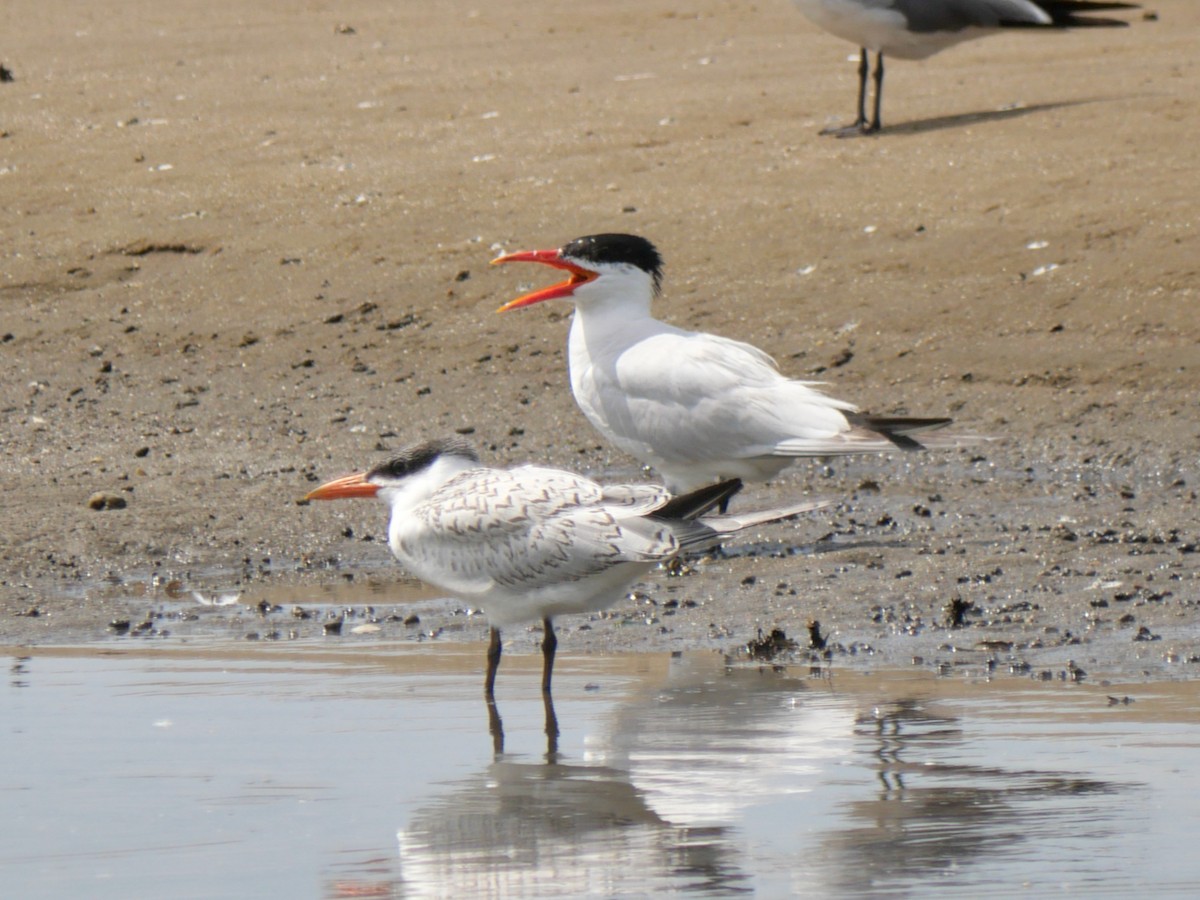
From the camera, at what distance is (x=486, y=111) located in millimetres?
14055

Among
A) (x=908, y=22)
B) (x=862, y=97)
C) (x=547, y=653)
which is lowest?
(x=547, y=653)

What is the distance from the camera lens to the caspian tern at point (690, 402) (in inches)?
308

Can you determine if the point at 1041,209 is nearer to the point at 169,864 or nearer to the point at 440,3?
the point at 169,864

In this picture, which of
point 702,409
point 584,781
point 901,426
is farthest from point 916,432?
point 584,781

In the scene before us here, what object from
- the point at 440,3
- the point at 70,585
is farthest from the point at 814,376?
the point at 440,3

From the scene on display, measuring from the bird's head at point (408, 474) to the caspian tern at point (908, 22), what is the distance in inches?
270

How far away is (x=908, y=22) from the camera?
1280 centimetres

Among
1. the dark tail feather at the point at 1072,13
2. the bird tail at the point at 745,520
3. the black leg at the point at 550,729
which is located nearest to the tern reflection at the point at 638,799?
the black leg at the point at 550,729

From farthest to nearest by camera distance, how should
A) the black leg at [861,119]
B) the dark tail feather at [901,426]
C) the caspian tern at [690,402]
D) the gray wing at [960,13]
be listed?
1. the gray wing at [960,13]
2. the black leg at [861,119]
3. the caspian tern at [690,402]
4. the dark tail feather at [901,426]

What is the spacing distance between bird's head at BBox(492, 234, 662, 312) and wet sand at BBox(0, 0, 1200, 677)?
1018 millimetres

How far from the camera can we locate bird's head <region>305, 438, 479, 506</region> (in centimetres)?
633

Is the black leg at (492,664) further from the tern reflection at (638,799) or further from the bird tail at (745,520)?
the bird tail at (745,520)

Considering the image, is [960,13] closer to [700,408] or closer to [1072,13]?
[1072,13]

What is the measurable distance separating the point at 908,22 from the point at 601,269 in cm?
521
